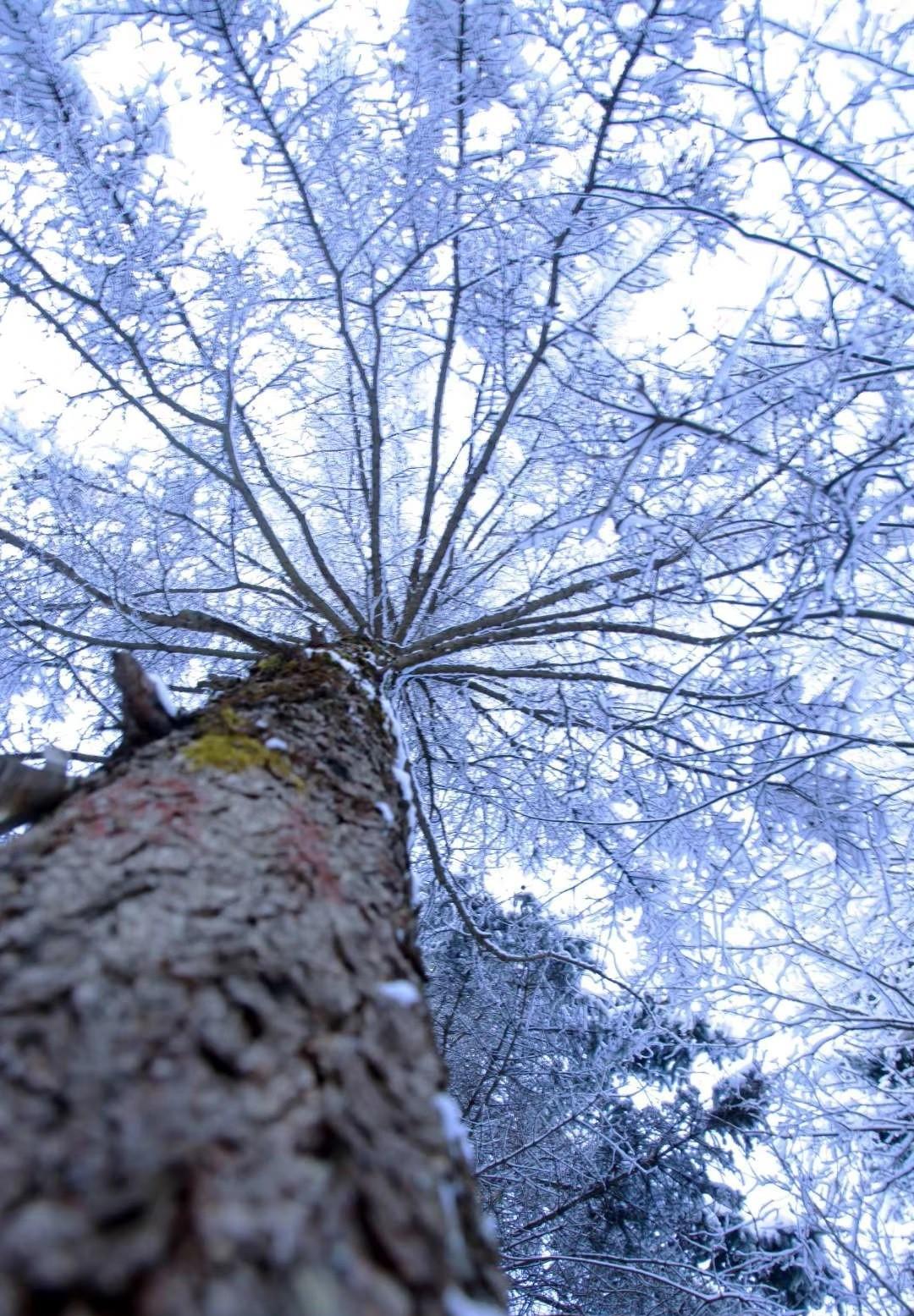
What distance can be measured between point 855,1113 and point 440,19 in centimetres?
459

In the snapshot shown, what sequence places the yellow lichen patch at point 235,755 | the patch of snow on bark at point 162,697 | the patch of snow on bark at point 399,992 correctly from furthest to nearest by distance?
the patch of snow on bark at point 162,697
the yellow lichen patch at point 235,755
the patch of snow on bark at point 399,992

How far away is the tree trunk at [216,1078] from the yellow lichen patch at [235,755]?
0.27 feet

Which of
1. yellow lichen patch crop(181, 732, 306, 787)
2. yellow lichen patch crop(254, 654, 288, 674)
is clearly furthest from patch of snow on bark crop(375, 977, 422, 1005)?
yellow lichen patch crop(254, 654, 288, 674)

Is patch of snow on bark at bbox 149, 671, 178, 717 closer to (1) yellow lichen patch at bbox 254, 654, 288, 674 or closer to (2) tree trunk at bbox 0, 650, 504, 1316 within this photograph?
(2) tree trunk at bbox 0, 650, 504, 1316

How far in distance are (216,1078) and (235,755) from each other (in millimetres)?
806

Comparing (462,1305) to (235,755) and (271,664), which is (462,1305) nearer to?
(235,755)

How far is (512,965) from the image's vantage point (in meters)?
6.18

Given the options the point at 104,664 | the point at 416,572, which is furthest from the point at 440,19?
the point at 104,664

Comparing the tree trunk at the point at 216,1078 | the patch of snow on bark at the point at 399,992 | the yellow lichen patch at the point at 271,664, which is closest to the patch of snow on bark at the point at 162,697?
the tree trunk at the point at 216,1078

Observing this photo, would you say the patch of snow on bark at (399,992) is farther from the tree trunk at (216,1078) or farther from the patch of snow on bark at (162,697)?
the patch of snow on bark at (162,697)

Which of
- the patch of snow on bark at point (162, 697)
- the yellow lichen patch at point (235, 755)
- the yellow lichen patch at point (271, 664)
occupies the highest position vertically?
the yellow lichen patch at point (271, 664)

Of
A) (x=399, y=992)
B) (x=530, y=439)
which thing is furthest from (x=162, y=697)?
(x=530, y=439)

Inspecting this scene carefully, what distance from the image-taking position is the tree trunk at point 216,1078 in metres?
0.58

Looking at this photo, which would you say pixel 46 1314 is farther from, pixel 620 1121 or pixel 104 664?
pixel 620 1121
